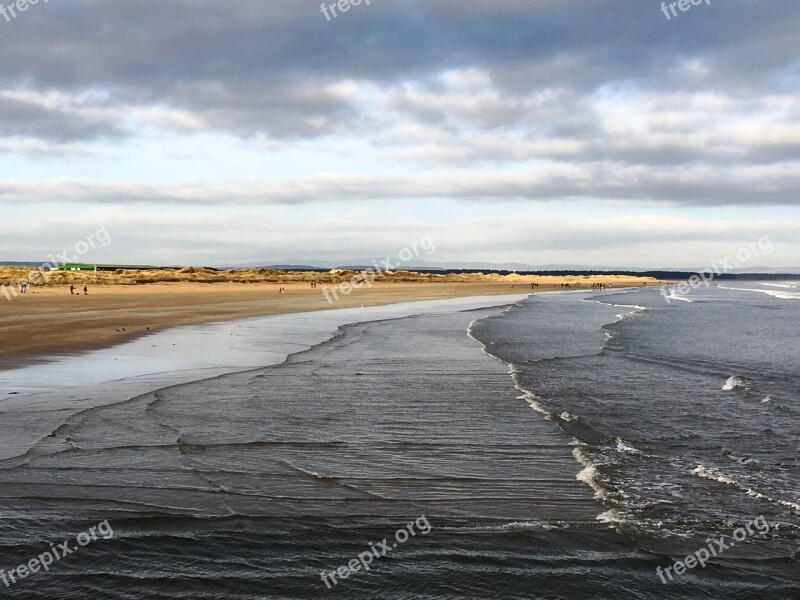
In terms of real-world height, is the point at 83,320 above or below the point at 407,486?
above

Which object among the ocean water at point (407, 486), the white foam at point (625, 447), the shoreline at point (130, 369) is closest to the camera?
the ocean water at point (407, 486)

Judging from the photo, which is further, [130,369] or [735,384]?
[130,369]

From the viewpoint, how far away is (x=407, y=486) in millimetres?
8711

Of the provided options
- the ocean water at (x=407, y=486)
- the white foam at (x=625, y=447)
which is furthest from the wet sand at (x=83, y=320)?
the white foam at (x=625, y=447)

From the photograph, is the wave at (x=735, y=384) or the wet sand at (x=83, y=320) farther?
the wet sand at (x=83, y=320)

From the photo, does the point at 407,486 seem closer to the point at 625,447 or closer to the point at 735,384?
the point at 625,447

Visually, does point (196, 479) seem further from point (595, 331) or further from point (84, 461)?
point (595, 331)

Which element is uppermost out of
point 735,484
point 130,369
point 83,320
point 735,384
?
point 83,320

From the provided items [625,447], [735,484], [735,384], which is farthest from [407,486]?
[735,384]

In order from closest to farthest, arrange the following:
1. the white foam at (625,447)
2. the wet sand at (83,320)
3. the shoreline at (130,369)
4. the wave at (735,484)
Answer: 1. the wave at (735,484)
2. the white foam at (625,447)
3. the shoreline at (130,369)
4. the wet sand at (83,320)

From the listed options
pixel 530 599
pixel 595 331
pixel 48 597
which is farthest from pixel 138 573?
pixel 595 331

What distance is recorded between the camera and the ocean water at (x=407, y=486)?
6176 mm

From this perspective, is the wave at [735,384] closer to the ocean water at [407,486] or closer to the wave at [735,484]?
the ocean water at [407,486]

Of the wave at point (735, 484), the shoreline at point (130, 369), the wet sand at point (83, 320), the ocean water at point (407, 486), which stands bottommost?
the wave at point (735, 484)
